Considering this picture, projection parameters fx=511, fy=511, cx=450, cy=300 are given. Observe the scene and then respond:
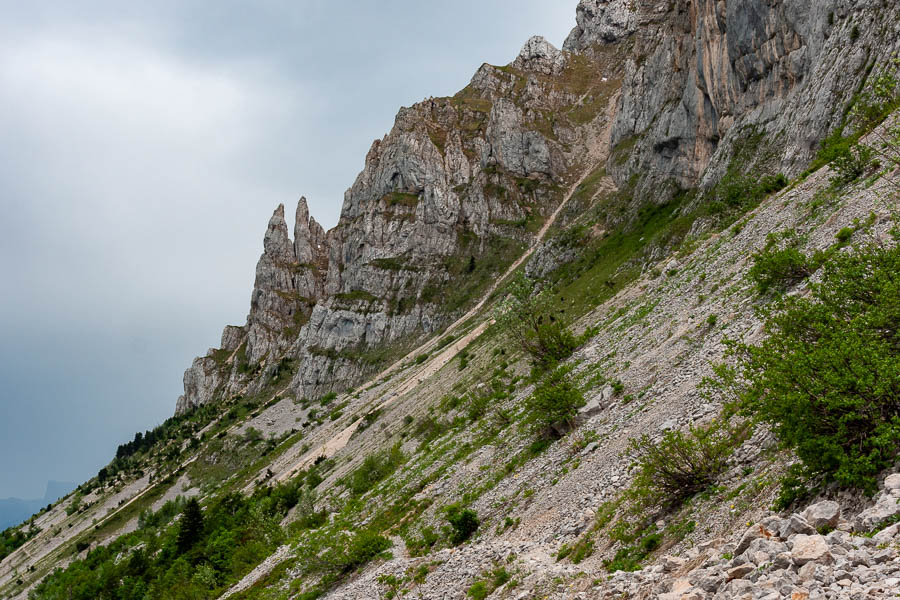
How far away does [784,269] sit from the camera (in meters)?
23.8

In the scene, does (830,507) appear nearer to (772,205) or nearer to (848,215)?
(848,215)

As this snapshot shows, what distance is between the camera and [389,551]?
25.9 m

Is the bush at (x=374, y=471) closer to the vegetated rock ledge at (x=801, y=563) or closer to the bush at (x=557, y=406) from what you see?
the bush at (x=557, y=406)

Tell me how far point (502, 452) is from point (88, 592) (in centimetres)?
9121

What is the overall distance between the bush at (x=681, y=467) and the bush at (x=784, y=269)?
1252 centimetres

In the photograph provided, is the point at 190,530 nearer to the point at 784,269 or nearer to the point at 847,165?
the point at 784,269

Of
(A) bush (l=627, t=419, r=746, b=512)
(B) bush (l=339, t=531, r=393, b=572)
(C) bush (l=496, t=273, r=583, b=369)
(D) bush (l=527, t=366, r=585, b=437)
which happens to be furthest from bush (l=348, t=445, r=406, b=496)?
(A) bush (l=627, t=419, r=746, b=512)

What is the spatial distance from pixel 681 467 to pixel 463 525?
11671mm

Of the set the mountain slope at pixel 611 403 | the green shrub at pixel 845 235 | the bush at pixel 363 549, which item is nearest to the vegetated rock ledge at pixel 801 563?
the mountain slope at pixel 611 403

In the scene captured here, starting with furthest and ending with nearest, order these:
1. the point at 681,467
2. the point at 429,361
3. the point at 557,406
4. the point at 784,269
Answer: the point at 429,361 < the point at 557,406 < the point at 784,269 < the point at 681,467

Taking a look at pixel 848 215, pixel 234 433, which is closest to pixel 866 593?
pixel 848 215

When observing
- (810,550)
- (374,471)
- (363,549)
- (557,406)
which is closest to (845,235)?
(557,406)

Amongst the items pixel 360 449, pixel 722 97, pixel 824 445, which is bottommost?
pixel 360 449

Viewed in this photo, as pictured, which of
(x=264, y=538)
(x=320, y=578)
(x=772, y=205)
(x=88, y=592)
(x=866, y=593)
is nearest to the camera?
(x=866, y=593)
